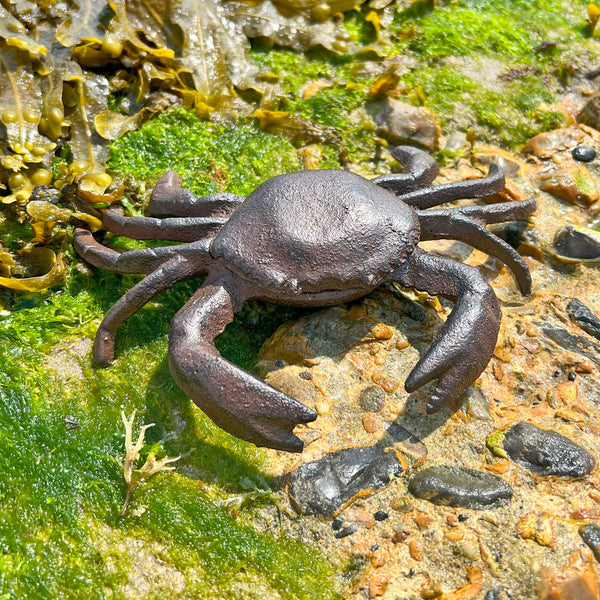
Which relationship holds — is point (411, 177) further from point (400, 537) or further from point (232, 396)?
point (400, 537)

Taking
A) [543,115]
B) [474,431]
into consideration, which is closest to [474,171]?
[543,115]

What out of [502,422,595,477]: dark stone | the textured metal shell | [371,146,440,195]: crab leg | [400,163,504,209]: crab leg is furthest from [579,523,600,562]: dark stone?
[371,146,440,195]: crab leg

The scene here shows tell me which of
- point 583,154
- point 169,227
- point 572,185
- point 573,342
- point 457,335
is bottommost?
point 573,342

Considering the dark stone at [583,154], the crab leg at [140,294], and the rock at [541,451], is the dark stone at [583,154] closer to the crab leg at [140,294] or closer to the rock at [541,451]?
the rock at [541,451]

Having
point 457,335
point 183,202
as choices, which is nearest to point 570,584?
point 457,335

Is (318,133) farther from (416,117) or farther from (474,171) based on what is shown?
(474,171)

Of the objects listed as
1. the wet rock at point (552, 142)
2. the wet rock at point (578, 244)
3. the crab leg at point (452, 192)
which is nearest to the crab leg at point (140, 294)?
the crab leg at point (452, 192)
